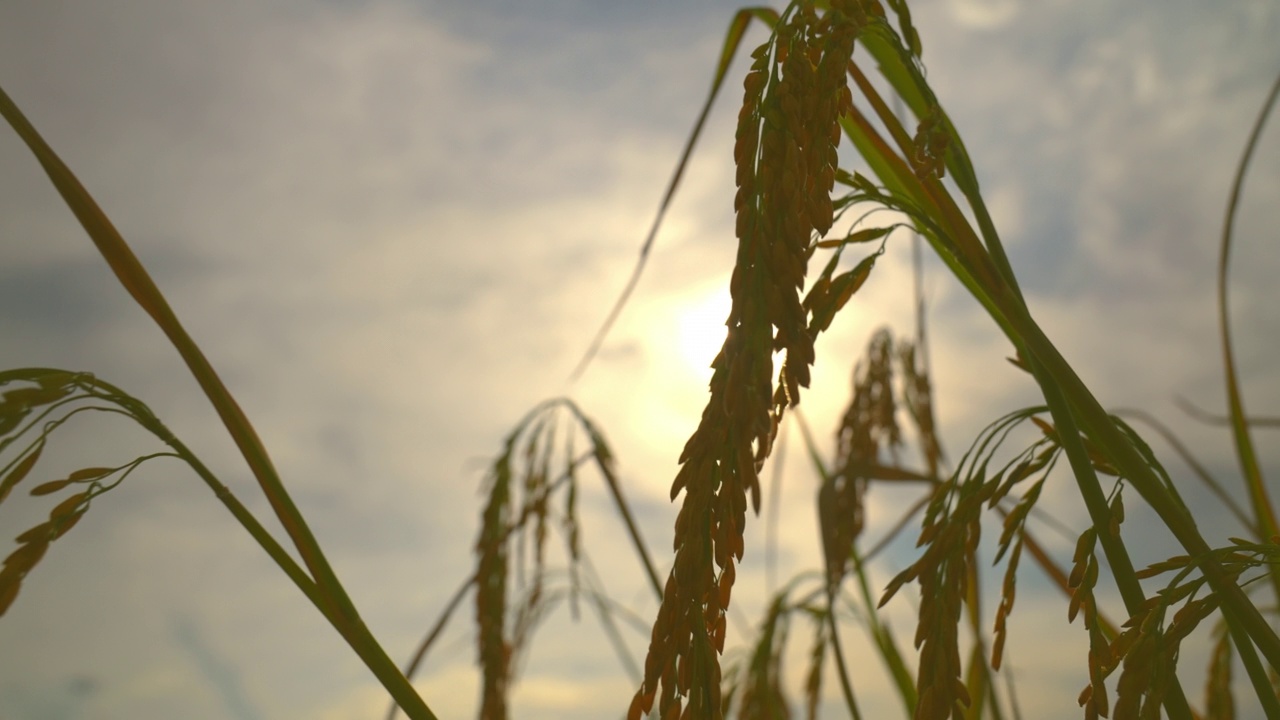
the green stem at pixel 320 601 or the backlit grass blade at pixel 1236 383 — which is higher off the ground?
the backlit grass blade at pixel 1236 383

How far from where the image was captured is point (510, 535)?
2.33m

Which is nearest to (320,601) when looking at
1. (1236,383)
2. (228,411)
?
(228,411)

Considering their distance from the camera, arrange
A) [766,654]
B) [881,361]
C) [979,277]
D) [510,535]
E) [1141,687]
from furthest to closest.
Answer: [881,361] → [510,535] → [766,654] → [979,277] → [1141,687]

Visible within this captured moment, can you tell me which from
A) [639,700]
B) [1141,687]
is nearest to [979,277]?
[1141,687]

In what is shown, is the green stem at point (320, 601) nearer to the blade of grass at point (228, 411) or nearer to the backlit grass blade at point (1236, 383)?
the blade of grass at point (228, 411)

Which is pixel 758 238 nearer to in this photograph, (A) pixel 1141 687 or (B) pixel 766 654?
(A) pixel 1141 687

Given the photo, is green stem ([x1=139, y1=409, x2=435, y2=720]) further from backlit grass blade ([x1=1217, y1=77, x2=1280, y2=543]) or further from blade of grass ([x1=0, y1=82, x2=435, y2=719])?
backlit grass blade ([x1=1217, y1=77, x2=1280, y2=543])

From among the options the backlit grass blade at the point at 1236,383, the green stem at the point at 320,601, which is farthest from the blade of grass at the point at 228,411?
the backlit grass blade at the point at 1236,383

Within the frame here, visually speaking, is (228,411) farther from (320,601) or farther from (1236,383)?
(1236,383)

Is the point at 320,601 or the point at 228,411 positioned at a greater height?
the point at 228,411

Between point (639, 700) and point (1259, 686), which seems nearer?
point (639, 700)

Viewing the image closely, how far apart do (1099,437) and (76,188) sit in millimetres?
1023

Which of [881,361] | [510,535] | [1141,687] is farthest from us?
[881,361]

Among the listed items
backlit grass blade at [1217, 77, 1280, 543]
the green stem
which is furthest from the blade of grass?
backlit grass blade at [1217, 77, 1280, 543]
